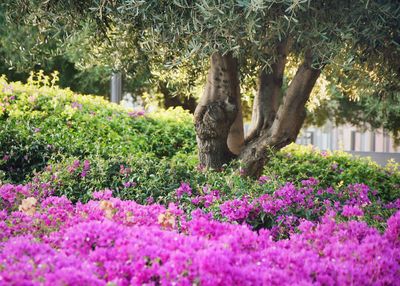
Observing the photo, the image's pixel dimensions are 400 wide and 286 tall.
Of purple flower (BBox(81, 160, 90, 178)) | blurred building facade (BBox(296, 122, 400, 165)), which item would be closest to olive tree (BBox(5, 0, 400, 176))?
purple flower (BBox(81, 160, 90, 178))

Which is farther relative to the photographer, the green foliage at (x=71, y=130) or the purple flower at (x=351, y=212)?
the green foliage at (x=71, y=130)

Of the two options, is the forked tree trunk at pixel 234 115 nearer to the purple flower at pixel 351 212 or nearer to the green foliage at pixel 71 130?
the green foliage at pixel 71 130

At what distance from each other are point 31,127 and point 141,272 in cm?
715

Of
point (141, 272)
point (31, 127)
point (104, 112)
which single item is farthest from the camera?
point (104, 112)

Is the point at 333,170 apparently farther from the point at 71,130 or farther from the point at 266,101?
the point at 71,130

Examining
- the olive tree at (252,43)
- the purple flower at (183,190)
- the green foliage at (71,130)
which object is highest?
the olive tree at (252,43)

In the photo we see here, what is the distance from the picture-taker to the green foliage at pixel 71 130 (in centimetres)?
870

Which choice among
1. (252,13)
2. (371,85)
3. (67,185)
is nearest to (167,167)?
(67,185)

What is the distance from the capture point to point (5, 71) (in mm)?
20188

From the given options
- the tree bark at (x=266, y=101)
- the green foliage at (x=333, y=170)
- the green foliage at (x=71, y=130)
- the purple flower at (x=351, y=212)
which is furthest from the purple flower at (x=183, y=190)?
the green foliage at (x=333, y=170)

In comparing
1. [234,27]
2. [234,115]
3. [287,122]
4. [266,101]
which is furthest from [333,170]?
[234,27]

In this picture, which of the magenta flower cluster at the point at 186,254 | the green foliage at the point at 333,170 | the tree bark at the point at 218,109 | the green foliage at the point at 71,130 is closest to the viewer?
the magenta flower cluster at the point at 186,254

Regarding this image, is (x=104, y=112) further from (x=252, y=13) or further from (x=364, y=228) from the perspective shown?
(x=364, y=228)

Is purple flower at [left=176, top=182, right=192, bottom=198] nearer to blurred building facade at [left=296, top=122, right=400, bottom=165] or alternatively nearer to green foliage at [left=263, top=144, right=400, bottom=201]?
green foliage at [left=263, top=144, right=400, bottom=201]
